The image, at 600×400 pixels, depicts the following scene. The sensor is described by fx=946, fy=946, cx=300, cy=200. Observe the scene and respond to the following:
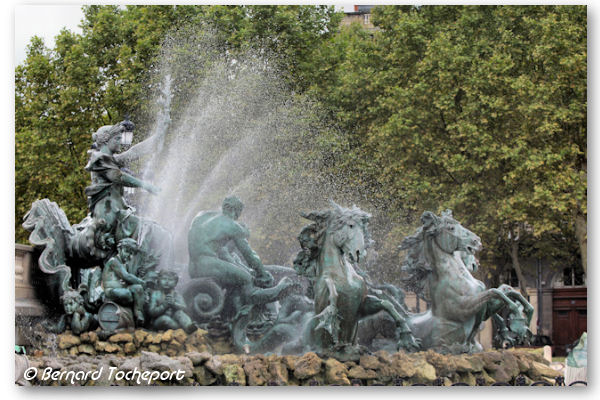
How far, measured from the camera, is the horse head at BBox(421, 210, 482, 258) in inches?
413

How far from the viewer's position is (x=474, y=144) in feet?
63.1

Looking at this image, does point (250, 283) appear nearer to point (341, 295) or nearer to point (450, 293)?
point (341, 295)

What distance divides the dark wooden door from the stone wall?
910cm

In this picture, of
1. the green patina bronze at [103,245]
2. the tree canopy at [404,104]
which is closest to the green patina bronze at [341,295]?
the green patina bronze at [103,245]

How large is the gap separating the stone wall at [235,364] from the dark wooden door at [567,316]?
29.9 feet

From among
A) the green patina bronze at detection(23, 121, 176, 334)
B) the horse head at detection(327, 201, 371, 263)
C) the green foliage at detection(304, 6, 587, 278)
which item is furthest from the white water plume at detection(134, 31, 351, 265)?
the horse head at detection(327, 201, 371, 263)

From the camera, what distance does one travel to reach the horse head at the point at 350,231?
9742 mm

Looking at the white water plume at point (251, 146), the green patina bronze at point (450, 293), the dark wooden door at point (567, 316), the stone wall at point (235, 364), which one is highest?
the white water plume at point (251, 146)

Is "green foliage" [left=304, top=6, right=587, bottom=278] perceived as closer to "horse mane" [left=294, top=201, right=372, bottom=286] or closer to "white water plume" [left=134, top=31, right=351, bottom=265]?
"white water plume" [left=134, top=31, right=351, bottom=265]

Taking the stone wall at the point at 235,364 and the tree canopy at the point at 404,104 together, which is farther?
the tree canopy at the point at 404,104

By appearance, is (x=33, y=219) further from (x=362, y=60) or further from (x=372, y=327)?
(x=362, y=60)

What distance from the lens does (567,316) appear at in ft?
74.3

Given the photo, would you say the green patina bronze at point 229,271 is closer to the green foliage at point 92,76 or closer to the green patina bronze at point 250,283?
the green patina bronze at point 250,283

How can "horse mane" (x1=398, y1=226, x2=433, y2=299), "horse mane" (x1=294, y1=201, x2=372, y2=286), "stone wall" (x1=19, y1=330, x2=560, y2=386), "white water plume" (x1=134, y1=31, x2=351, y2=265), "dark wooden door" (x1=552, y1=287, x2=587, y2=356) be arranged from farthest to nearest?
"dark wooden door" (x1=552, y1=287, x2=587, y2=356) < "white water plume" (x1=134, y1=31, x2=351, y2=265) < "horse mane" (x1=398, y1=226, x2=433, y2=299) < "horse mane" (x1=294, y1=201, x2=372, y2=286) < "stone wall" (x1=19, y1=330, x2=560, y2=386)
